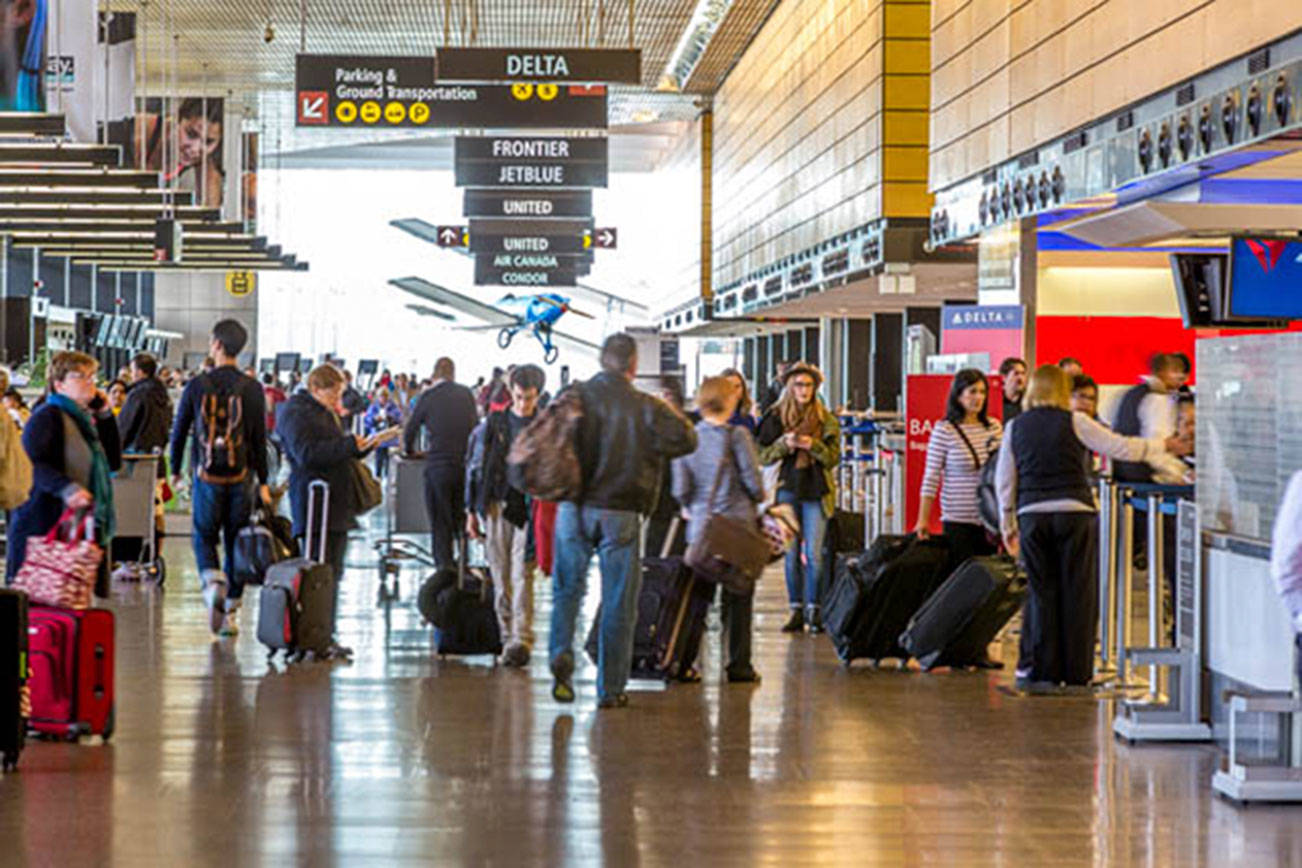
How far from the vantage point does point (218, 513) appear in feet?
37.9

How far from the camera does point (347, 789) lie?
23.8 ft

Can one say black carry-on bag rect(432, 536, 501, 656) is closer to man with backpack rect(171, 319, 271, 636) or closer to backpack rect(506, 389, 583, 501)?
man with backpack rect(171, 319, 271, 636)

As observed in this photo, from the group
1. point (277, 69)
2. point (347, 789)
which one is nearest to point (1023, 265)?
point (347, 789)

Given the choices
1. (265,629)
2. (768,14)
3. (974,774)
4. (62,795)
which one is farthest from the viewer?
(768,14)

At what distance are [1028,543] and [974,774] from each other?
7.47 feet

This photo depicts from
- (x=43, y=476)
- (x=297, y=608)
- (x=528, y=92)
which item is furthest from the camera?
(x=528, y=92)

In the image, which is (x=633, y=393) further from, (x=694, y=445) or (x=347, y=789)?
(x=347, y=789)

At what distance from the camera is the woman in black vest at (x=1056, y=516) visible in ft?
32.1

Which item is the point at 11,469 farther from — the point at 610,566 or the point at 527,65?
the point at 527,65

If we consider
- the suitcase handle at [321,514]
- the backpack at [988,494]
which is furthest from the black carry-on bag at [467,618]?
the backpack at [988,494]

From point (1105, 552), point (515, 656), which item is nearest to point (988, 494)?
point (1105, 552)

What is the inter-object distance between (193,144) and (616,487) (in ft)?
62.5

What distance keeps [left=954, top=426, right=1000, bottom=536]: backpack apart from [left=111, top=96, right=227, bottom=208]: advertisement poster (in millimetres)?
17545

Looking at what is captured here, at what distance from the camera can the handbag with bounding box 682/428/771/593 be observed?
9.70m
